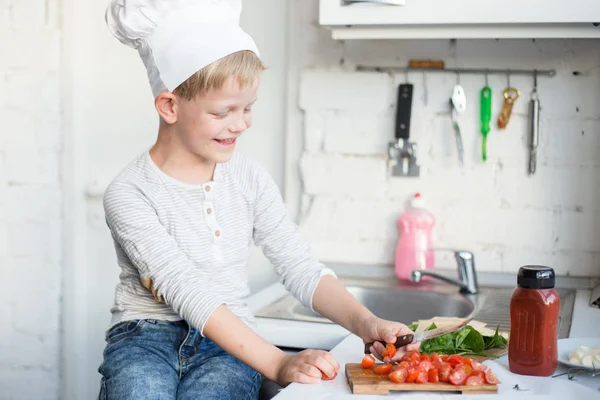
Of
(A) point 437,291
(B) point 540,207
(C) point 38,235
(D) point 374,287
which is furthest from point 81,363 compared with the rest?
(B) point 540,207

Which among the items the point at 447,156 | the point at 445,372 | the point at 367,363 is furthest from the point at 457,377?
the point at 447,156

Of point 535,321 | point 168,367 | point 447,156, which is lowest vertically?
point 168,367

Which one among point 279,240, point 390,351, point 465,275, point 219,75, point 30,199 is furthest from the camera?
point 30,199

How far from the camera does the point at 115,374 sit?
4.34 feet

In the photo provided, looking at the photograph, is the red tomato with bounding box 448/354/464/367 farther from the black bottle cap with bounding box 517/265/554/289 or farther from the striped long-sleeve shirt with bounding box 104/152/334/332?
the striped long-sleeve shirt with bounding box 104/152/334/332

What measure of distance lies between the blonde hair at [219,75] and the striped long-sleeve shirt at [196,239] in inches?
6.6

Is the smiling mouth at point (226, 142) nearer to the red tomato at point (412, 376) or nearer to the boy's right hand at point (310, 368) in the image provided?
the boy's right hand at point (310, 368)

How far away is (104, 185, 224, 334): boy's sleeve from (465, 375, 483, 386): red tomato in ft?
1.35

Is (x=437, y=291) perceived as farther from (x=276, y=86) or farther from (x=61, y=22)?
(x=61, y=22)

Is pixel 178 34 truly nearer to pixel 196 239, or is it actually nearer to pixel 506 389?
pixel 196 239

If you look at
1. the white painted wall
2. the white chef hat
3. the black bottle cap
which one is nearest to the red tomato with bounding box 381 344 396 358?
the black bottle cap

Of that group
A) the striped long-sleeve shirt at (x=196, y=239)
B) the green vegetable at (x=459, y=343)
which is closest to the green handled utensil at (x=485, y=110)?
the striped long-sleeve shirt at (x=196, y=239)

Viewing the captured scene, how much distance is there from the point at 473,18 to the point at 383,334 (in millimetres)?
762

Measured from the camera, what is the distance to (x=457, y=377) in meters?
1.11
